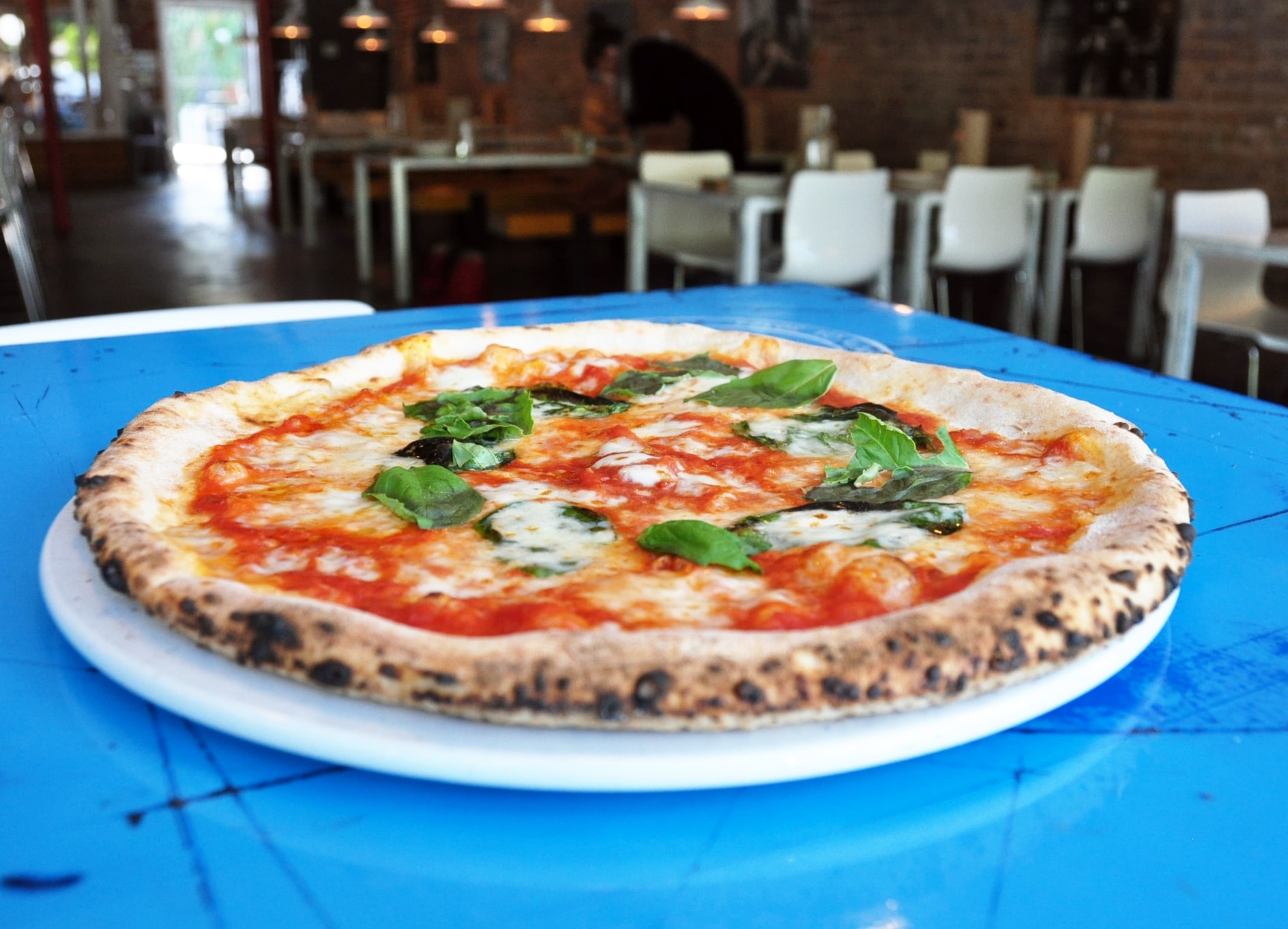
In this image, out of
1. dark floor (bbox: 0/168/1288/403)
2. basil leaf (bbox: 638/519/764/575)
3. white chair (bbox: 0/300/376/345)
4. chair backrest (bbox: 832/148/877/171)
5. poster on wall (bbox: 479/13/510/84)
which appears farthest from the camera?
poster on wall (bbox: 479/13/510/84)

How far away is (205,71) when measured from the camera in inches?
693

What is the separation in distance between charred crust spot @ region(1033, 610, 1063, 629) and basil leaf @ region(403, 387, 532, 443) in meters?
0.63

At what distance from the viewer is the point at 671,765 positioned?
0.63 meters

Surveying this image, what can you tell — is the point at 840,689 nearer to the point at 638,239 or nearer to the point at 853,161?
the point at 638,239

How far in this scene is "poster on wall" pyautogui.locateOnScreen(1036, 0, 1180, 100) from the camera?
6102mm

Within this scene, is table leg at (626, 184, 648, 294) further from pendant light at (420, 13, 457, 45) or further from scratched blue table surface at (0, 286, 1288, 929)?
pendant light at (420, 13, 457, 45)

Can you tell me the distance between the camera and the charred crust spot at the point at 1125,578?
2.59 feet

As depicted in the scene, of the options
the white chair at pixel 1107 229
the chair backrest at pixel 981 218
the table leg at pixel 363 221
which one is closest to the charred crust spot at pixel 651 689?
the chair backrest at pixel 981 218

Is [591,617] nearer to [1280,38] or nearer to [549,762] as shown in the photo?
[549,762]

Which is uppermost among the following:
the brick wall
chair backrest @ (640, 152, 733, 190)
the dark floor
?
the brick wall

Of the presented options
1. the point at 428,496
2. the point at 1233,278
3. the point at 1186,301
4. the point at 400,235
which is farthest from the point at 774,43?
the point at 428,496

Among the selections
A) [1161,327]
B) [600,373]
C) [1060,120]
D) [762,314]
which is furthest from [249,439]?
[1060,120]

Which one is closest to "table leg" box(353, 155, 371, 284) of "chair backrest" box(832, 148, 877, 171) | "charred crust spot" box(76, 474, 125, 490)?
"chair backrest" box(832, 148, 877, 171)

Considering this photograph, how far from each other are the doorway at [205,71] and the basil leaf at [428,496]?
57.8ft
